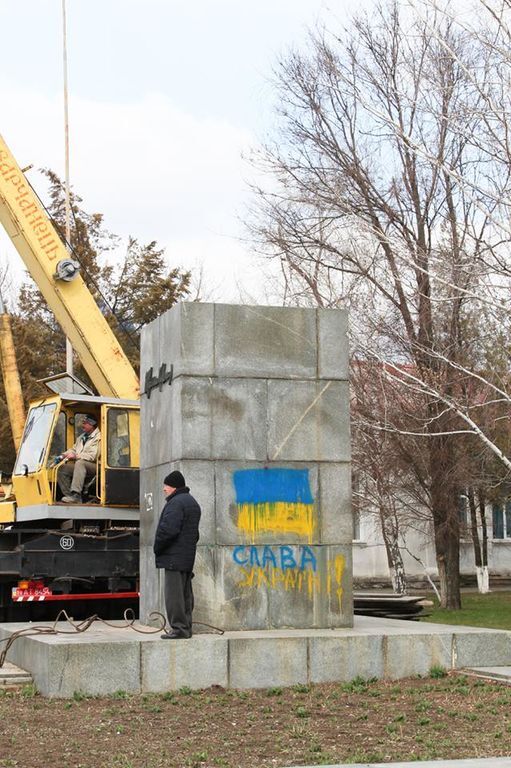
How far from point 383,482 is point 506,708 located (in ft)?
67.4

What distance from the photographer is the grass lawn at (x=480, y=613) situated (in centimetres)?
2552

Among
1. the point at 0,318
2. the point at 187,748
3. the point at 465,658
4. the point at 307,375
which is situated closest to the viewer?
the point at 187,748

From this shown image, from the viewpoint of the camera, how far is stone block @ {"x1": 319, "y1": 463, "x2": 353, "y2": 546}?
13562 millimetres

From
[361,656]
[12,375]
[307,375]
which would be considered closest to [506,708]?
[361,656]

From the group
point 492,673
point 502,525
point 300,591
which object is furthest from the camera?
point 502,525

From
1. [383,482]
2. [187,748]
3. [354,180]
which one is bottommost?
[187,748]

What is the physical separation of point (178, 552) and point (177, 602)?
484 millimetres

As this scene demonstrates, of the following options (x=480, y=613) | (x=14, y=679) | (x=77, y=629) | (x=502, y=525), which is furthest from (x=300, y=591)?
(x=502, y=525)

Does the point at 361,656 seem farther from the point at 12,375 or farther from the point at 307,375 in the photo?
the point at 12,375

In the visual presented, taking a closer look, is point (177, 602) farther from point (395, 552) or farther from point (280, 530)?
point (395, 552)

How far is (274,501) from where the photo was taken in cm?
1338

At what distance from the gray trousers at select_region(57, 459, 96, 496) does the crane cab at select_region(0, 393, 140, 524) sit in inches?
3.3

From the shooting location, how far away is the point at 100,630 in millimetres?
13258

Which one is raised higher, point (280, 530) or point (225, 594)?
point (280, 530)
